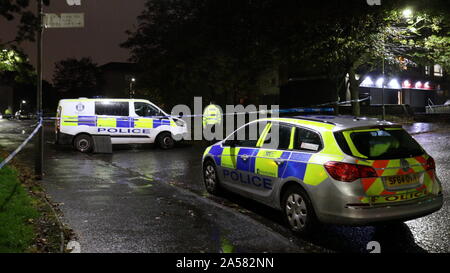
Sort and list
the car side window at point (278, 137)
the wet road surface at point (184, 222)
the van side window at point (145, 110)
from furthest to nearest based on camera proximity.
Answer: the van side window at point (145, 110), the car side window at point (278, 137), the wet road surface at point (184, 222)

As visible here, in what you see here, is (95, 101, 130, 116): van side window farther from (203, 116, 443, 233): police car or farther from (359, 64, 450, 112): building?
(359, 64, 450, 112): building

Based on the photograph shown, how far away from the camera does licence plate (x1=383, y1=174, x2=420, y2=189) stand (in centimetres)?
498

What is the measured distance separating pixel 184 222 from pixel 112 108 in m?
10.4

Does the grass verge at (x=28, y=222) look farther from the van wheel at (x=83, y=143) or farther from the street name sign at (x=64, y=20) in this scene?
the van wheel at (x=83, y=143)

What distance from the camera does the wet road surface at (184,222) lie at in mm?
5125

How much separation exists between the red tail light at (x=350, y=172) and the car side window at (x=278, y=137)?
1068mm

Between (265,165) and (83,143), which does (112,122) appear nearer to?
(83,143)

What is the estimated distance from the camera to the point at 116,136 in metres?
15.6

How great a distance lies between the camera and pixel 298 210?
5.53m

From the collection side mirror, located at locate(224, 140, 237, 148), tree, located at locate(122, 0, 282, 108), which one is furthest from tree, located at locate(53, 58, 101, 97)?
side mirror, located at locate(224, 140, 237, 148)

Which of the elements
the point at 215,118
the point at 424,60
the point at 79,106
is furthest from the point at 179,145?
the point at 424,60

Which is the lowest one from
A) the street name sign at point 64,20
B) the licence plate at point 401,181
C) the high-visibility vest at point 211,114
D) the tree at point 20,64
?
the licence plate at point 401,181

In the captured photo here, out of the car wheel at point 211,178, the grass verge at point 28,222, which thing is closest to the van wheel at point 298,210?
the car wheel at point 211,178

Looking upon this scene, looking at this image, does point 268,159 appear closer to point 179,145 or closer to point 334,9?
point 179,145
